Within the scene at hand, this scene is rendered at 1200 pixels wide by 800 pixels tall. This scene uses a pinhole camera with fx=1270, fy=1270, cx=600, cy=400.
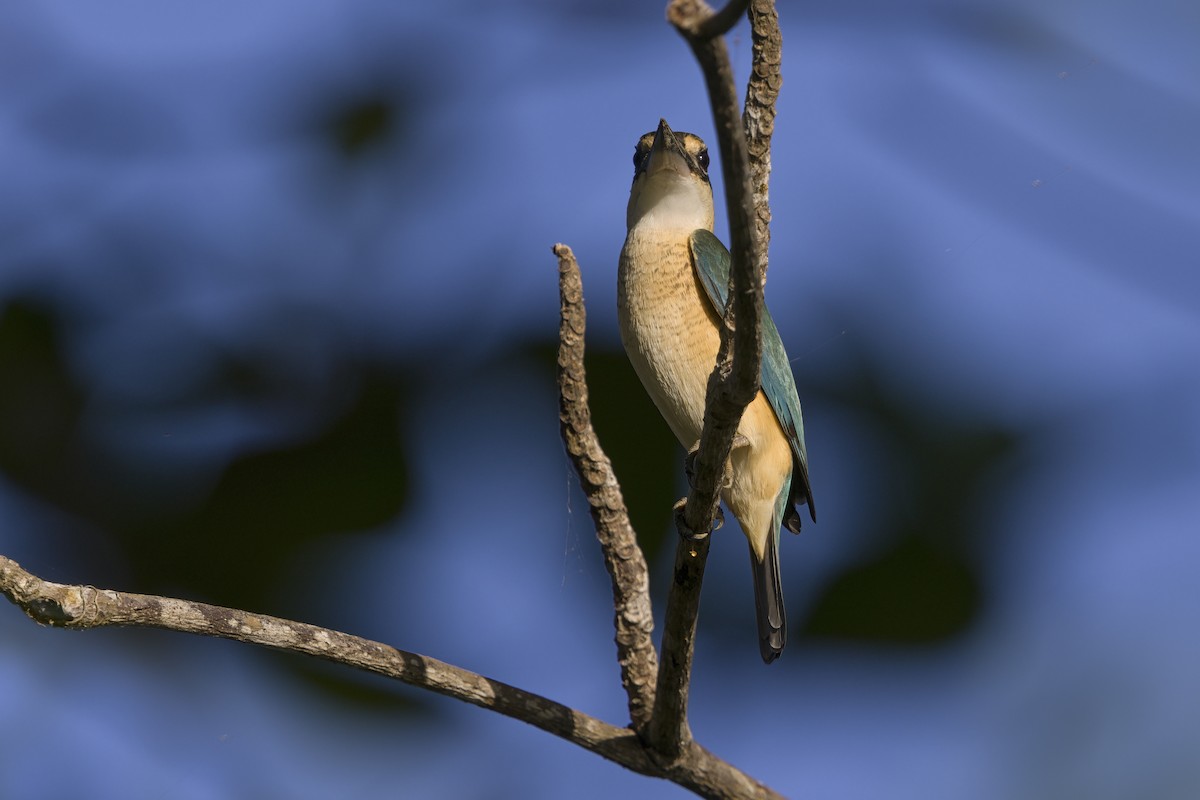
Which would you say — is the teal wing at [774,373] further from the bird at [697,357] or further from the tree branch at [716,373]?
the tree branch at [716,373]

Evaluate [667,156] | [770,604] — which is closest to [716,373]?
[770,604]

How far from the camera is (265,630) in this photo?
7.88 feet

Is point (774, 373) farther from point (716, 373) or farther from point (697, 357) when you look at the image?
point (716, 373)

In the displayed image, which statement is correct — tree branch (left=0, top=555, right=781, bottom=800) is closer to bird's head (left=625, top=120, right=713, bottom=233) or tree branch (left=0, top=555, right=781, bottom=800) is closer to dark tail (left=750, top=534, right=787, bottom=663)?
dark tail (left=750, top=534, right=787, bottom=663)

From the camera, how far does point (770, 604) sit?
3.73 meters

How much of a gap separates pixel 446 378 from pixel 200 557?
5.03 ft

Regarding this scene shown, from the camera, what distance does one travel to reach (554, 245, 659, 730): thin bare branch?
266 centimetres

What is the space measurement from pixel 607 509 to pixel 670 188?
5.31ft

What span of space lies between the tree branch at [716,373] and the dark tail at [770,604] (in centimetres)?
103

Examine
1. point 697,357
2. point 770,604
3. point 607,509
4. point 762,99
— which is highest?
point 762,99

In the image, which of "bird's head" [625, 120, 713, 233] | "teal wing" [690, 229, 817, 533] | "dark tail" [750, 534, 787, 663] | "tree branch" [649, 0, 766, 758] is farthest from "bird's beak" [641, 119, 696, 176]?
"tree branch" [649, 0, 766, 758]

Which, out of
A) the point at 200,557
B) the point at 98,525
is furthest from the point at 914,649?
the point at 98,525

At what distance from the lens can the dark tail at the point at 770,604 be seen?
371cm

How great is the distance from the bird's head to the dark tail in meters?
1.04
